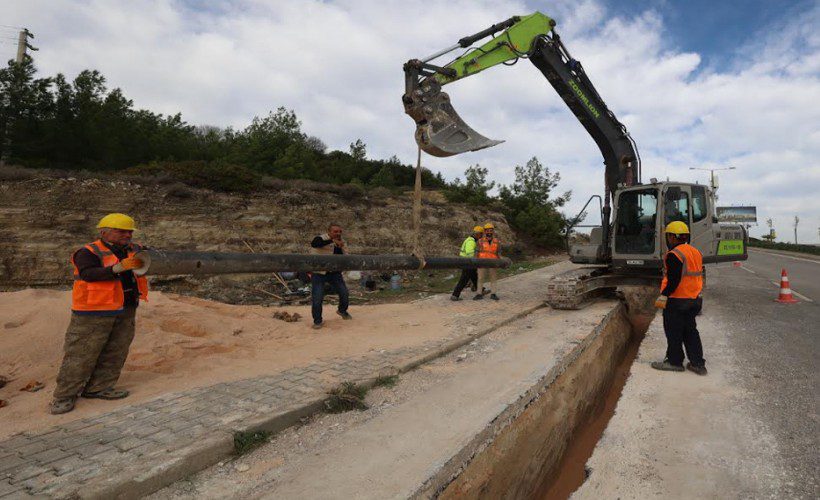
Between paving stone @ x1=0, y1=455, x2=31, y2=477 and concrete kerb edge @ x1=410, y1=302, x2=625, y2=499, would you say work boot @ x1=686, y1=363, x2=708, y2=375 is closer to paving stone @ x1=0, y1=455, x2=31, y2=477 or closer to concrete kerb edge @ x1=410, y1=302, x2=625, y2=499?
concrete kerb edge @ x1=410, y1=302, x2=625, y2=499

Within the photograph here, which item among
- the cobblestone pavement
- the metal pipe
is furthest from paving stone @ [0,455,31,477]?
the metal pipe

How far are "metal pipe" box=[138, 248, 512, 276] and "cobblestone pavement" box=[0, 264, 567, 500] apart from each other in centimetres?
124

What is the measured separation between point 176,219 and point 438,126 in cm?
1078

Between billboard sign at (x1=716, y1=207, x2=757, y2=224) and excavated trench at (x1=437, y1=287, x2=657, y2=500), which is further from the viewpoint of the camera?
billboard sign at (x1=716, y1=207, x2=757, y2=224)

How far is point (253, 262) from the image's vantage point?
3318mm

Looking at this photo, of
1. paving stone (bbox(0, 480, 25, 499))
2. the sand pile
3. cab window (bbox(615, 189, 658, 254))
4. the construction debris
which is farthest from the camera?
cab window (bbox(615, 189, 658, 254))

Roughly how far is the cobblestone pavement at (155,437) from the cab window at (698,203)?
7546 mm

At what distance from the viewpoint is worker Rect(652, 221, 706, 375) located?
509cm

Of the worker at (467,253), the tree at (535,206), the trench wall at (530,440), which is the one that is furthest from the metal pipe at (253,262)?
the tree at (535,206)

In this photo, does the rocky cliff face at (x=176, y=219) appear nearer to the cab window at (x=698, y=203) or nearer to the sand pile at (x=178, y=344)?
the sand pile at (x=178, y=344)

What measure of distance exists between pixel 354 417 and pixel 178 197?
42.0ft

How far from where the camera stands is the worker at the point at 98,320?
387 cm

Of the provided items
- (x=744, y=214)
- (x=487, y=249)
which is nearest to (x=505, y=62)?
(x=487, y=249)

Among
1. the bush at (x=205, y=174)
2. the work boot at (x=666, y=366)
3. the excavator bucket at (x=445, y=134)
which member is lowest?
the work boot at (x=666, y=366)
